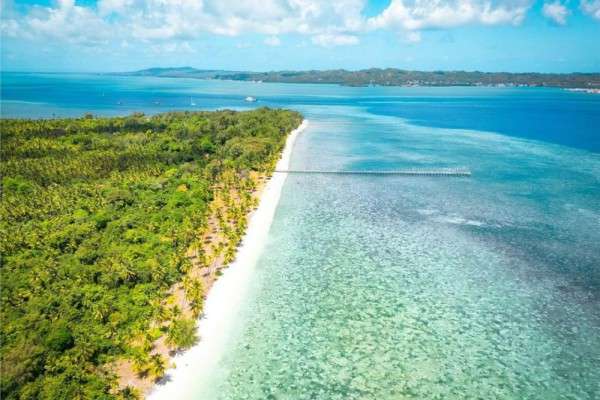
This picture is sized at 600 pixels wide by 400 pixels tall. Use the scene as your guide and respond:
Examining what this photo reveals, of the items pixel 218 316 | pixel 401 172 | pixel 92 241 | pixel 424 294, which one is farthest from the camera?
pixel 401 172

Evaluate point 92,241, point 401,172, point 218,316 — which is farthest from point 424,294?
point 401,172

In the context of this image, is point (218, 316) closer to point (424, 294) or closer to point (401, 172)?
point (424, 294)

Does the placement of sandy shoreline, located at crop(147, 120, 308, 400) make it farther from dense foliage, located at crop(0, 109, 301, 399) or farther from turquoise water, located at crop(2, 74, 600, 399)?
dense foliage, located at crop(0, 109, 301, 399)

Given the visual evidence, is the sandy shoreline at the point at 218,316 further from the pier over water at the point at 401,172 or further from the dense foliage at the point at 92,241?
the pier over water at the point at 401,172

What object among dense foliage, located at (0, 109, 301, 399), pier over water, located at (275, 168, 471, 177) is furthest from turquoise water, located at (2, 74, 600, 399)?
dense foliage, located at (0, 109, 301, 399)

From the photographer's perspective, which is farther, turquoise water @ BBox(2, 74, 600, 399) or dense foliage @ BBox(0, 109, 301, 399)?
turquoise water @ BBox(2, 74, 600, 399)

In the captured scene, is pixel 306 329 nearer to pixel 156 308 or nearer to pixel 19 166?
pixel 156 308

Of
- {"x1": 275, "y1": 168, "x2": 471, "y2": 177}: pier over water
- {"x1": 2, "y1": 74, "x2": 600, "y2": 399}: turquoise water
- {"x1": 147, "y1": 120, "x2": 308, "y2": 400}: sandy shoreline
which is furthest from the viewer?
{"x1": 275, "y1": 168, "x2": 471, "y2": 177}: pier over water
